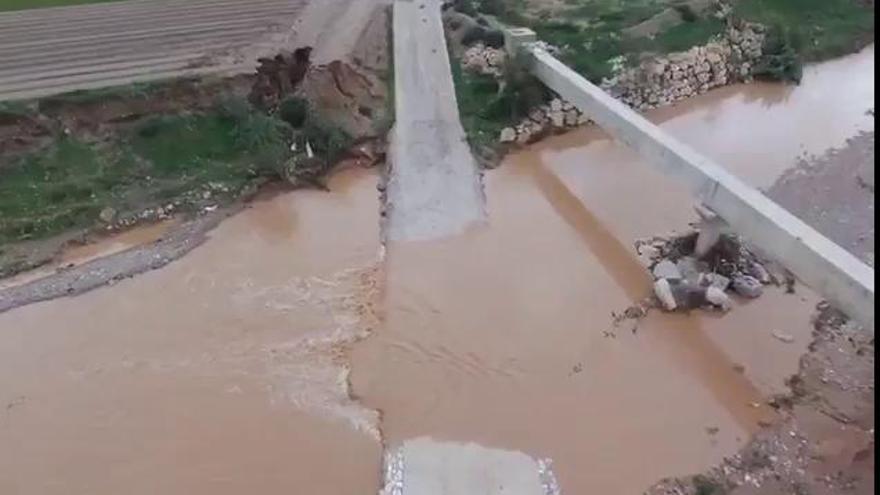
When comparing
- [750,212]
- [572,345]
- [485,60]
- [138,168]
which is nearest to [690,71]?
[485,60]

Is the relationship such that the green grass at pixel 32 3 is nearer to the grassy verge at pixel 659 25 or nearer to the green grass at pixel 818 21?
the grassy verge at pixel 659 25

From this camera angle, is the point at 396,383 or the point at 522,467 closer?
the point at 522,467

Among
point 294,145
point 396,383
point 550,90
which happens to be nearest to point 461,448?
point 396,383

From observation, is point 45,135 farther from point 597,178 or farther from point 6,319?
point 597,178

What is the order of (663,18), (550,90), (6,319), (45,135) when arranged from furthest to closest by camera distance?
1. (663,18)
2. (550,90)
3. (45,135)
4. (6,319)

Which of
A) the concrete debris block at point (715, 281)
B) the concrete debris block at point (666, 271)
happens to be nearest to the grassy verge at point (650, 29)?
the concrete debris block at point (666, 271)

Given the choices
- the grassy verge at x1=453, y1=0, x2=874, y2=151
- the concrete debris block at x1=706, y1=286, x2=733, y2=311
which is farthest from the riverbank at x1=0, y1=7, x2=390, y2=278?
the concrete debris block at x1=706, y1=286, x2=733, y2=311
